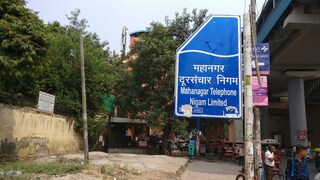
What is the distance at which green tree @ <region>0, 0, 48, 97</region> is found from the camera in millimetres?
13953

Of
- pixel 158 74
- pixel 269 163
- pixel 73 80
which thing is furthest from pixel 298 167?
pixel 73 80

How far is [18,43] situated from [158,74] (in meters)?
13.8

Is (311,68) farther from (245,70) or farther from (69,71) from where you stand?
(245,70)

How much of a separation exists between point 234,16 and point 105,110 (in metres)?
26.3

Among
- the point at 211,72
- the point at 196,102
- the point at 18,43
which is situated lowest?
the point at 196,102

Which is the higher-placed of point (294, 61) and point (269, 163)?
point (294, 61)

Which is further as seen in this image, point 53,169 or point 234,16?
point 53,169

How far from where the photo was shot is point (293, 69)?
35.5 meters

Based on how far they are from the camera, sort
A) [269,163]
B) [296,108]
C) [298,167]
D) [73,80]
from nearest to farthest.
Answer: [298,167]
[269,163]
[73,80]
[296,108]

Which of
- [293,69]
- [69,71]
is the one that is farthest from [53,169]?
[293,69]

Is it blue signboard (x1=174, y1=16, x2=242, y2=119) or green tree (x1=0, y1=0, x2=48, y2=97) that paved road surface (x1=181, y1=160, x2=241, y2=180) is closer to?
green tree (x1=0, y1=0, x2=48, y2=97)

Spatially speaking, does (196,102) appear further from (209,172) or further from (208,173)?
(209,172)

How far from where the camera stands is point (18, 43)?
14.2 metres

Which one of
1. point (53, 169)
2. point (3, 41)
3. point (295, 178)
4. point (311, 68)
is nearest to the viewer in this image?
point (295, 178)
